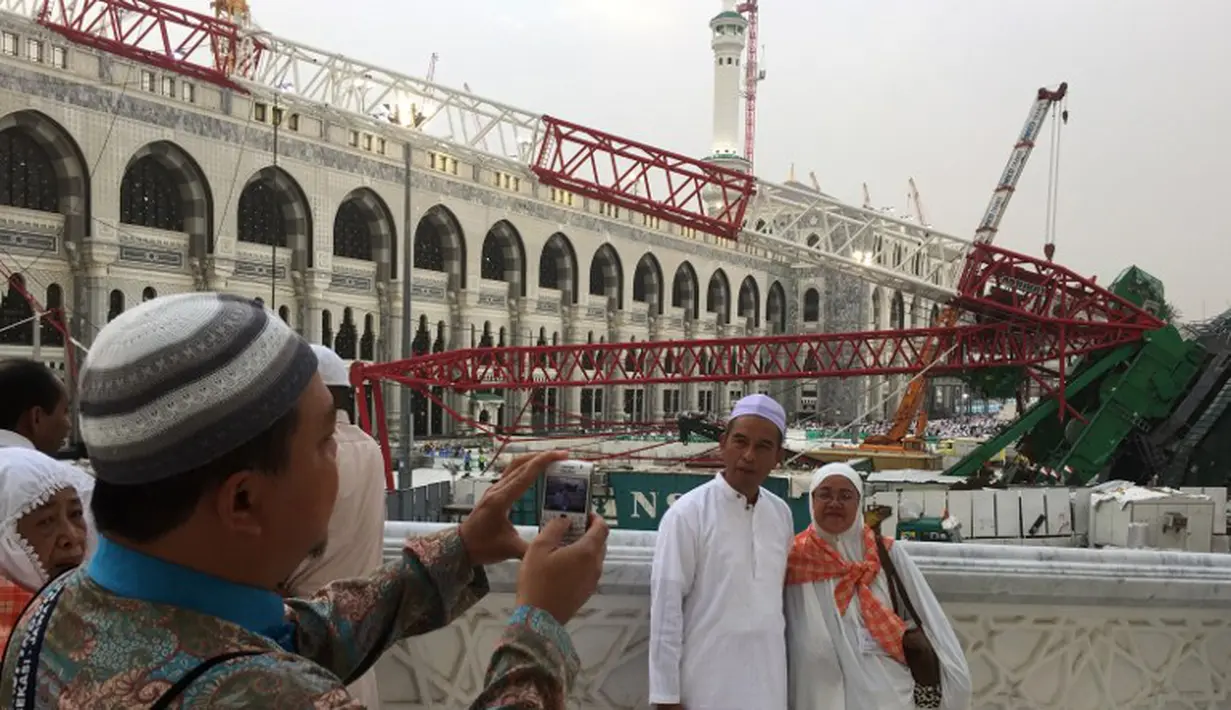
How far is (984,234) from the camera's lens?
87.9 ft

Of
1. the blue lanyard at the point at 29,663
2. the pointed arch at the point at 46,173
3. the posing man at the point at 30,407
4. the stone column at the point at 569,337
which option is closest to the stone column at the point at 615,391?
the stone column at the point at 569,337

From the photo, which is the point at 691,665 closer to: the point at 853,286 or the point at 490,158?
the point at 490,158

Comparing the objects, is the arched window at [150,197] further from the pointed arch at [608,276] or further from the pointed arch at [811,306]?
the pointed arch at [811,306]

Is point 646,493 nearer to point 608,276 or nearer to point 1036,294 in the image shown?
point 1036,294

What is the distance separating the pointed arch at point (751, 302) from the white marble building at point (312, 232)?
2626 millimetres

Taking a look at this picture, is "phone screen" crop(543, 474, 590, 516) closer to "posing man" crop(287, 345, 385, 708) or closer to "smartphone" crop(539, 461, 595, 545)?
"smartphone" crop(539, 461, 595, 545)

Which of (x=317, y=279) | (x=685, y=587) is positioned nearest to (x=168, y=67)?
(x=317, y=279)

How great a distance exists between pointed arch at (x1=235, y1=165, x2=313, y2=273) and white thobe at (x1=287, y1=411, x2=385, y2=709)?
61.5 feet

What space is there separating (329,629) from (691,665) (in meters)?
1.32

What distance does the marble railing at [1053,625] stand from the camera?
2.47 metres

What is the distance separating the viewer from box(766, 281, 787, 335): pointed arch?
37812mm

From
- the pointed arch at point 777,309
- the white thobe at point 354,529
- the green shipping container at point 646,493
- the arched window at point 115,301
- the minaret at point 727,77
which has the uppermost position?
the minaret at point 727,77

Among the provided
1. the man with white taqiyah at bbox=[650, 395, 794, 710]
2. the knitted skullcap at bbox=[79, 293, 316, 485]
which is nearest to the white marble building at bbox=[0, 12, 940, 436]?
the man with white taqiyah at bbox=[650, 395, 794, 710]

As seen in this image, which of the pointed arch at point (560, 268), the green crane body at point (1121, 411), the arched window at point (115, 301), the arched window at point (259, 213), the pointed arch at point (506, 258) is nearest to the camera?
the green crane body at point (1121, 411)
